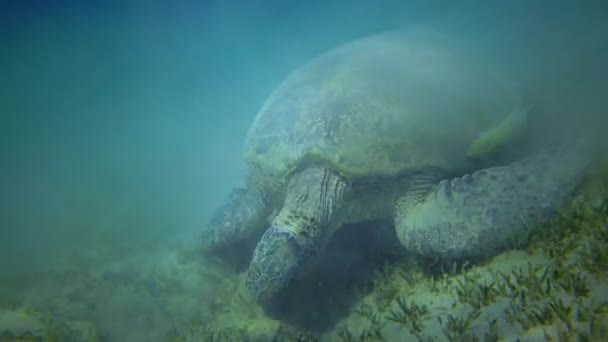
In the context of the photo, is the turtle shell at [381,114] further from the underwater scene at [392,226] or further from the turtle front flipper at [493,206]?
the turtle front flipper at [493,206]

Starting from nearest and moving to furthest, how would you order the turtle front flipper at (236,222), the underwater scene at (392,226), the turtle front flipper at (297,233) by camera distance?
1. the underwater scene at (392,226)
2. the turtle front flipper at (297,233)
3. the turtle front flipper at (236,222)

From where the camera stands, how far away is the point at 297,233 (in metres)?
3.24

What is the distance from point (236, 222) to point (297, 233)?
1610 mm

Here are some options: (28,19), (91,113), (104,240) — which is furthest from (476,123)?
(91,113)

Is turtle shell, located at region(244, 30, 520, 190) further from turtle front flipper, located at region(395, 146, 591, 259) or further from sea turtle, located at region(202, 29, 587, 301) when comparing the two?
turtle front flipper, located at region(395, 146, 591, 259)

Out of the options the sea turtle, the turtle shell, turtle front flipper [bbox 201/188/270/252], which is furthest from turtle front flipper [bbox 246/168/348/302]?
turtle front flipper [bbox 201/188/270/252]

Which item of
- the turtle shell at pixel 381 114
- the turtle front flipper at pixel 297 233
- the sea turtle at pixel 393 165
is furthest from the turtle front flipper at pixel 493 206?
the turtle front flipper at pixel 297 233

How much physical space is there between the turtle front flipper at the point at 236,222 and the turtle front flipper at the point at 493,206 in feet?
6.67

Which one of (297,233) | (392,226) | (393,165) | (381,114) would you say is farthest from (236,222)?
(381,114)

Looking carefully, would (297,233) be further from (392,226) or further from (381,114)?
(381,114)

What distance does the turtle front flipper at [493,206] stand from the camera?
2789mm

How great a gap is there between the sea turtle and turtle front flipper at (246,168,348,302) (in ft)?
0.04

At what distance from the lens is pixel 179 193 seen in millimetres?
11773

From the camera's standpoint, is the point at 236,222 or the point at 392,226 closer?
the point at 392,226
